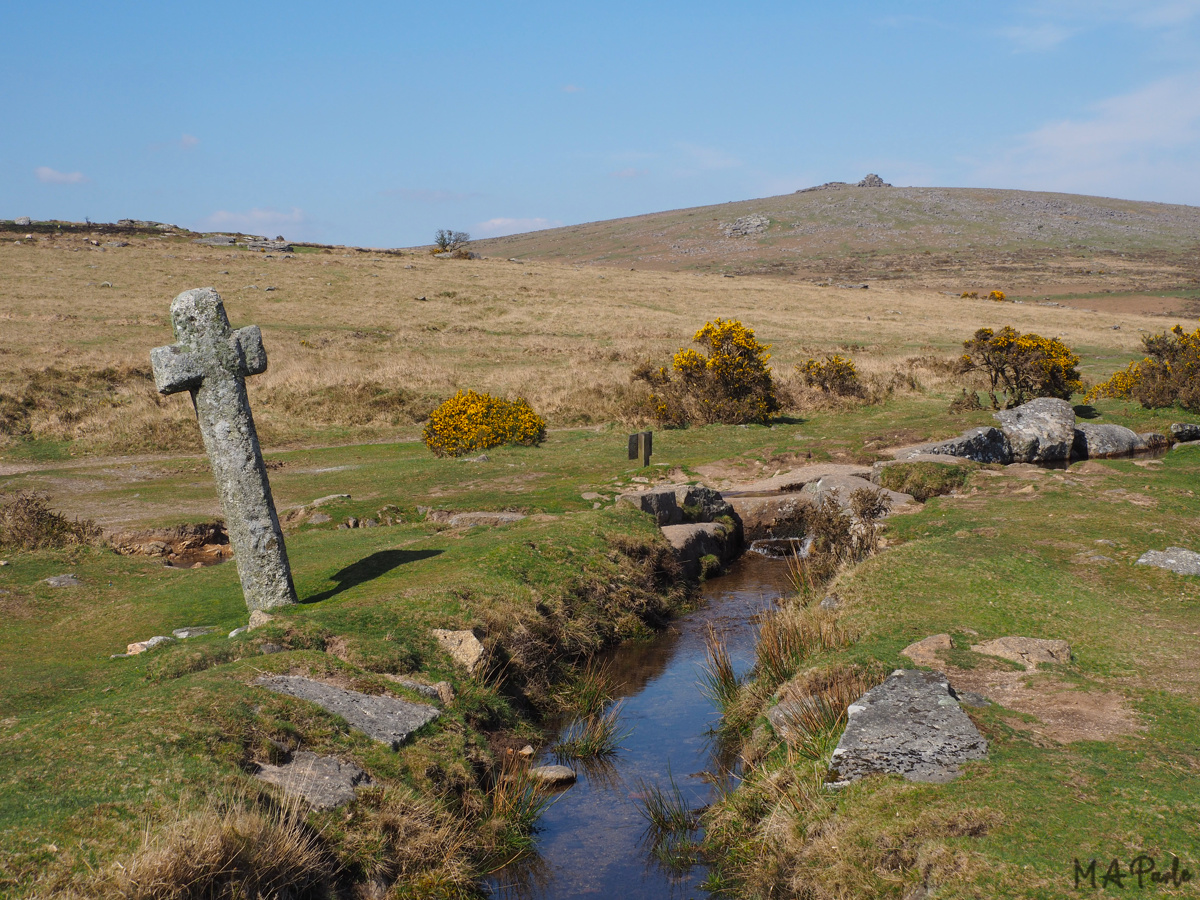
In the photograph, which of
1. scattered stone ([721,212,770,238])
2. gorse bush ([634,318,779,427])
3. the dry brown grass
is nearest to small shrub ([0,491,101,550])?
the dry brown grass

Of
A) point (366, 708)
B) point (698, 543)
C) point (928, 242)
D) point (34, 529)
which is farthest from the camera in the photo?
point (928, 242)

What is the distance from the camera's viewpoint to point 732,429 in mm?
28797

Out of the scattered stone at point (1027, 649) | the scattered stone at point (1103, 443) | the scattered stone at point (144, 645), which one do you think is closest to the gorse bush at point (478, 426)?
the scattered stone at point (1103, 443)

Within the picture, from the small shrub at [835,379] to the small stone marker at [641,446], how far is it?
12.6 meters

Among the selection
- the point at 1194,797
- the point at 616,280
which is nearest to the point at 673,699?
the point at 1194,797

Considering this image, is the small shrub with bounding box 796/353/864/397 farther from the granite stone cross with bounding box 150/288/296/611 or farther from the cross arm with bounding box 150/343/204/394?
the cross arm with bounding box 150/343/204/394

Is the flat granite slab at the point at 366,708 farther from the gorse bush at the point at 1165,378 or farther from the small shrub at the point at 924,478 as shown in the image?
the gorse bush at the point at 1165,378

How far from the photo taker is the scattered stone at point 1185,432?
2422cm

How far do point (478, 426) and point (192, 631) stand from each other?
1579cm

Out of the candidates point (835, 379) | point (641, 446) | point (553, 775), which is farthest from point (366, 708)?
point (835, 379)

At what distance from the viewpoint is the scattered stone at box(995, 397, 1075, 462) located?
23.5 metres

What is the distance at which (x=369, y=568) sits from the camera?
14.4 meters

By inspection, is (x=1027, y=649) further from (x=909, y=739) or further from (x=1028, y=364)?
(x=1028, y=364)

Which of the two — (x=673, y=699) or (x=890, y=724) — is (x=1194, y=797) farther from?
(x=673, y=699)
